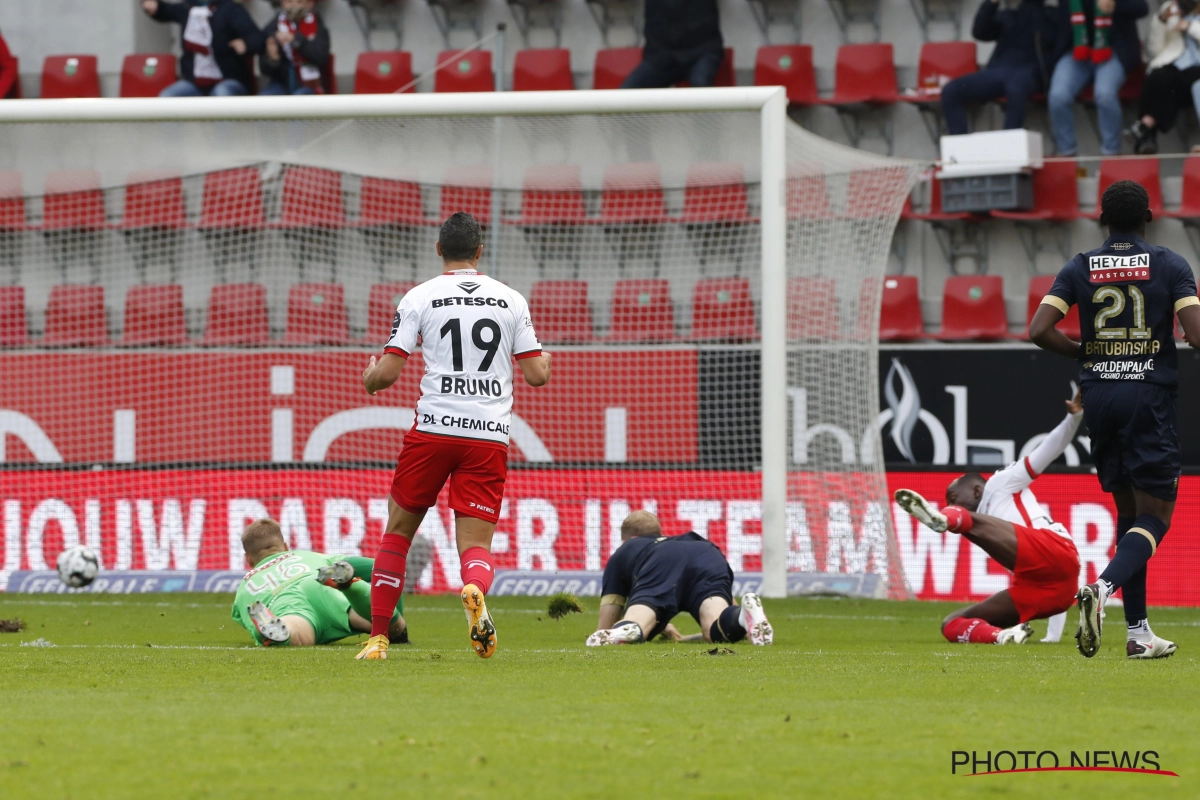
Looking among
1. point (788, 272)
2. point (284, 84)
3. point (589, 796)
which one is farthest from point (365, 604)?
point (284, 84)

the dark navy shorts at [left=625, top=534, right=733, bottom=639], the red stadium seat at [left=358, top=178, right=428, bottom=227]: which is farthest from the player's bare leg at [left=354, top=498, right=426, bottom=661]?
the red stadium seat at [left=358, top=178, right=428, bottom=227]

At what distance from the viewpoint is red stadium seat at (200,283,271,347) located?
13.8m

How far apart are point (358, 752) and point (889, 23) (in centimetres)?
1328

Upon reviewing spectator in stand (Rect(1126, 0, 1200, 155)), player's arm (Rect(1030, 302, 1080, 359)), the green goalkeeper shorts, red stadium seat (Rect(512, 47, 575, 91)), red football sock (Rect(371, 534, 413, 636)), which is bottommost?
the green goalkeeper shorts

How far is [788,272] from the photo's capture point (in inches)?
482

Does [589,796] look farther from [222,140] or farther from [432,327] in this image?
[222,140]

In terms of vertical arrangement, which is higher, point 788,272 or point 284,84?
point 284,84

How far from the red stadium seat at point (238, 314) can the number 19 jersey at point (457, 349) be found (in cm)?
783

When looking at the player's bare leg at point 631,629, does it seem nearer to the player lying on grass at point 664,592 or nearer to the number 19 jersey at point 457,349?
the player lying on grass at point 664,592

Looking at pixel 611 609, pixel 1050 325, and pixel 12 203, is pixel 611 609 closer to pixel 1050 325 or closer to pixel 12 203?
pixel 1050 325

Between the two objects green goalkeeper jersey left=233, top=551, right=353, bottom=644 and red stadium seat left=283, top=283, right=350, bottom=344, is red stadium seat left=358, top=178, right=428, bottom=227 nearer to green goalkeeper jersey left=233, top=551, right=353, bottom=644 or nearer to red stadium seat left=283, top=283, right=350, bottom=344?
red stadium seat left=283, top=283, right=350, bottom=344

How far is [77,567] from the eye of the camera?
1066 cm

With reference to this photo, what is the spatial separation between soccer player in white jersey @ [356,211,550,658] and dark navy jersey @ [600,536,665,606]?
4.86 ft

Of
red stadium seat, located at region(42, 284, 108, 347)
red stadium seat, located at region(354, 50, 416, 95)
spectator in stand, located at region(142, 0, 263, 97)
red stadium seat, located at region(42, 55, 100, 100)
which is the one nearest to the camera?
red stadium seat, located at region(42, 284, 108, 347)
